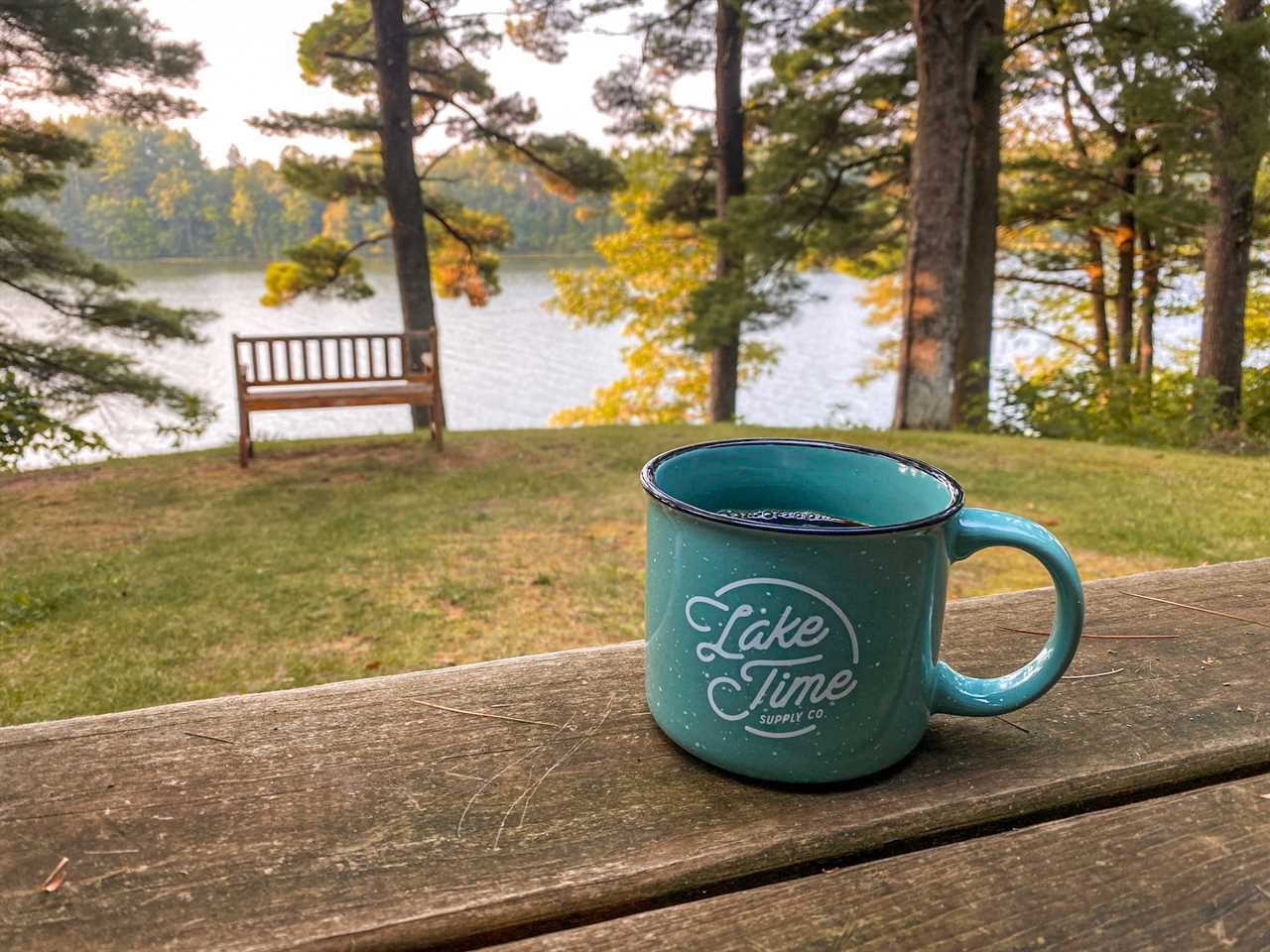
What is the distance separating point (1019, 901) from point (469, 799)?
1.21 feet

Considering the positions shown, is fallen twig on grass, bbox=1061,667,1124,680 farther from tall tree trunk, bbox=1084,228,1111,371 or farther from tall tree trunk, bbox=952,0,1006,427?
tall tree trunk, bbox=1084,228,1111,371

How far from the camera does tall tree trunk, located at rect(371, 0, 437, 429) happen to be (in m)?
8.91

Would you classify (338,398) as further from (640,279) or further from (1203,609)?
(640,279)

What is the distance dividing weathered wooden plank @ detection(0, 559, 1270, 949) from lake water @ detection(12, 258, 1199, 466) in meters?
13.9

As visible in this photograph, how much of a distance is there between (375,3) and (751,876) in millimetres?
10139

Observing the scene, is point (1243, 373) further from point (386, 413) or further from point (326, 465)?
point (386, 413)

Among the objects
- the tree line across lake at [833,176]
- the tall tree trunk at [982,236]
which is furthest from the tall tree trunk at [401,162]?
the tall tree trunk at [982,236]

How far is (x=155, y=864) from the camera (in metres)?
0.54

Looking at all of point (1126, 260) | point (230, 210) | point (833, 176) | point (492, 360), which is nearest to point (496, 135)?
point (833, 176)

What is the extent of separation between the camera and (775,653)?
1.90 feet

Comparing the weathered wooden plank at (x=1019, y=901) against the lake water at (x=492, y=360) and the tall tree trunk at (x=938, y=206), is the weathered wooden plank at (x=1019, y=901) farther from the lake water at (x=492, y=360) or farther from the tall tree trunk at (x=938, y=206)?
the lake water at (x=492, y=360)

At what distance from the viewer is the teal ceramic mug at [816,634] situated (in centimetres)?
57

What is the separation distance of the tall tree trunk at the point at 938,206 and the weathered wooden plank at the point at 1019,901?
21.9 ft

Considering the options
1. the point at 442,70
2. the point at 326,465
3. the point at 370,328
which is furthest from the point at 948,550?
the point at 370,328
